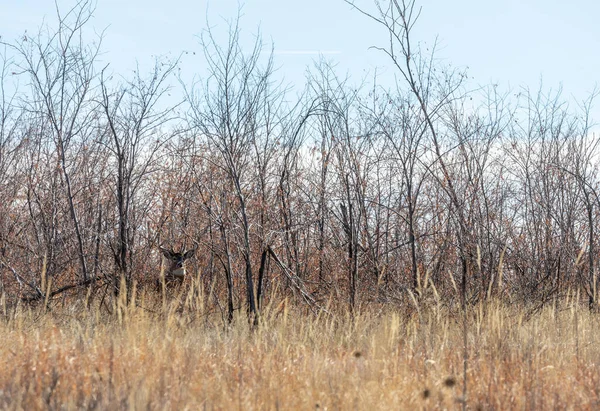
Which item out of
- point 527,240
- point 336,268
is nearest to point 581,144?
point 527,240

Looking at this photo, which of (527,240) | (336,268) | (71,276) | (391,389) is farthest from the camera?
(527,240)

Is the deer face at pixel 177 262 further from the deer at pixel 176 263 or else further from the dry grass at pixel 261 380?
the dry grass at pixel 261 380

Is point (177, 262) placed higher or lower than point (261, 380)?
higher

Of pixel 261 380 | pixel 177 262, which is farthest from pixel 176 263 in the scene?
pixel 261 380

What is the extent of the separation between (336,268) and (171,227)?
8.04 feet

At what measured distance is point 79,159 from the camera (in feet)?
33.0

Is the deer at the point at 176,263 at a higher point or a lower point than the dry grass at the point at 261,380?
higher

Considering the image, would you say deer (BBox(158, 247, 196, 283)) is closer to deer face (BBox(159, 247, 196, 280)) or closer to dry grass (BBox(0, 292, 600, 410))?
deer face (BBox(159, 247, 196, 280))

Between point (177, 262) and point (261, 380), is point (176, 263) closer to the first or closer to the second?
point (177, 262)

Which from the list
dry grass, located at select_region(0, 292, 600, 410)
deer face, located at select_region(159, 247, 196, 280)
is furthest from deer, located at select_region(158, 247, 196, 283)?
dry grass, located at select_region(0, 292, 600, 410)

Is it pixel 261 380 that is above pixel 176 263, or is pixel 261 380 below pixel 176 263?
below

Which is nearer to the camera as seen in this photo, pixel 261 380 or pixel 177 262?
pixel 261 380

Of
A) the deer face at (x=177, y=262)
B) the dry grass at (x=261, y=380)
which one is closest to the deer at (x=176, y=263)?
the deer face at (x=177, y=262)

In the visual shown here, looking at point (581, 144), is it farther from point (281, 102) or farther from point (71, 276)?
point (71, 276)
